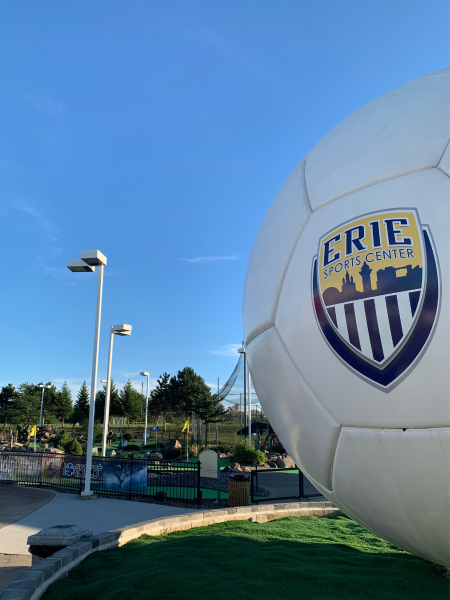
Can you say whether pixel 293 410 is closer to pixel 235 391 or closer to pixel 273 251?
pixel 273 251

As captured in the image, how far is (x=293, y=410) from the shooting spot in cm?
316

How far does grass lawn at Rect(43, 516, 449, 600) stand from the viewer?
381cm

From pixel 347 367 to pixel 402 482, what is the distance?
2.43ft

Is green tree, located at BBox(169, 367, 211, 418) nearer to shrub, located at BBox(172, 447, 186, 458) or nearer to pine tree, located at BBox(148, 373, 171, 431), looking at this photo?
pine tree, located at BBox(148, 373, 171, 431)

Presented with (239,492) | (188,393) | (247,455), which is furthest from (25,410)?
(239,492)

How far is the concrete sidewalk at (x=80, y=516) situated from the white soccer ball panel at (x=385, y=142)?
7414 millimetres

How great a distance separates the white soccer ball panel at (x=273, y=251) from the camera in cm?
329

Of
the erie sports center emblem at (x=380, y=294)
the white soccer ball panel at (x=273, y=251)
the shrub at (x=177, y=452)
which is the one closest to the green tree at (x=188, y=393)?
the shrub at (x=177, y=452)

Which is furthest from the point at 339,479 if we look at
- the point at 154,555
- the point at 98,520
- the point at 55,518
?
the point at 55,518

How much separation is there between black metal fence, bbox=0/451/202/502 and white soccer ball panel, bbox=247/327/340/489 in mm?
9286

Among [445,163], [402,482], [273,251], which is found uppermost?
[445,163]

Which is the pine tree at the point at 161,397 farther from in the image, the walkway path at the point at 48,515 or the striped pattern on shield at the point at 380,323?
the striped pattern on shield at the point at 380,323

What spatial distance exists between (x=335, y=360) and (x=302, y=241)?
0.89 metres

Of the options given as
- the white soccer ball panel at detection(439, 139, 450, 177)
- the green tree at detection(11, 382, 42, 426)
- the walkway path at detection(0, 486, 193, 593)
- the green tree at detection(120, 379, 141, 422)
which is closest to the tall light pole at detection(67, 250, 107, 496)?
the walkway path at detection(0, 486, 193, 593)
